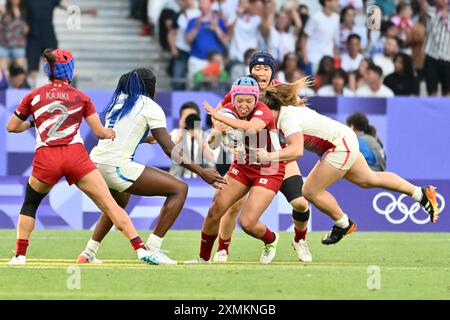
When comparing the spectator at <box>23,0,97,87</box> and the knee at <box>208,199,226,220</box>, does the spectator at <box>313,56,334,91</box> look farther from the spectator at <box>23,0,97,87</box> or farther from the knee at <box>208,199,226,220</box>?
the knee at <box>208,199,226,220</box>

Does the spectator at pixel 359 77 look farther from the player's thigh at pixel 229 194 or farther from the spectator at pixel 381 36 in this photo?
the player's thigh at pixel 229 194

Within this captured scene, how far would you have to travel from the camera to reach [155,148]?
18328 millimetres

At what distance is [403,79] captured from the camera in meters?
21.3

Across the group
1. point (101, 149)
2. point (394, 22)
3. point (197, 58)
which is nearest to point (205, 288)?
point (101, 149)

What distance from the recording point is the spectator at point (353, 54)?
72.0 feet

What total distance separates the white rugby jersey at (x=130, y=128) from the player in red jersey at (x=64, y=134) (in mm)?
344

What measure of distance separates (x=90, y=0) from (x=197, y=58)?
330cm

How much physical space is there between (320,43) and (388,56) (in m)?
1.30

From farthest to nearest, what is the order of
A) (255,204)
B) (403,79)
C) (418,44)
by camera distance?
(418,44) < (403,79) < (255,204)

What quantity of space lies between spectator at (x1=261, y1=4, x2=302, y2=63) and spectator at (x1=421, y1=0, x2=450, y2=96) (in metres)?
2.53

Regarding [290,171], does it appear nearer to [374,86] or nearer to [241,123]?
[241,123]

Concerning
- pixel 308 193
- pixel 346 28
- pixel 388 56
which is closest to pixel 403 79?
pixel 388 56

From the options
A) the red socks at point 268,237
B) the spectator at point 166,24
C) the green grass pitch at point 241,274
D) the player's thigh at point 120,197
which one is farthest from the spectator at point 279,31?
the player's thigh at point 120,197

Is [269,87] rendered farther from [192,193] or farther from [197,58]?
[197,58]
